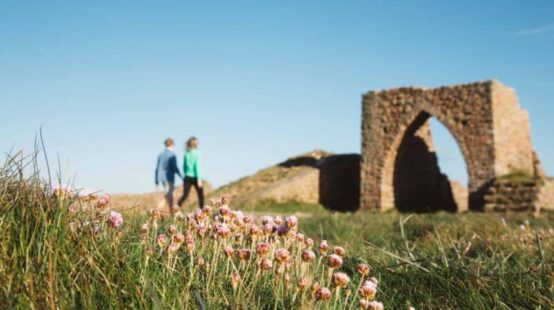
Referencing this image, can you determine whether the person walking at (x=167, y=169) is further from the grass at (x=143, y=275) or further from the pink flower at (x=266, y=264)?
the pink flower at (x=266, y=264)

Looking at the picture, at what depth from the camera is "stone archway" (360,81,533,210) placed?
18.8 m

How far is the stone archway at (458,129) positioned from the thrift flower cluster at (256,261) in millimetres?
16689

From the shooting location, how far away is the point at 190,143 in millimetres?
13211

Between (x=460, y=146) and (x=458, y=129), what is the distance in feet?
1.92

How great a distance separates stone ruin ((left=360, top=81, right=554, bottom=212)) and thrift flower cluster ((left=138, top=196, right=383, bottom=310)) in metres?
15.3

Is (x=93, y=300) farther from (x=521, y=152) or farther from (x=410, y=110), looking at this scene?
(x=521, y=152)

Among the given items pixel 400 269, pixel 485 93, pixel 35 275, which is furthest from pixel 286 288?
pixel 485 93

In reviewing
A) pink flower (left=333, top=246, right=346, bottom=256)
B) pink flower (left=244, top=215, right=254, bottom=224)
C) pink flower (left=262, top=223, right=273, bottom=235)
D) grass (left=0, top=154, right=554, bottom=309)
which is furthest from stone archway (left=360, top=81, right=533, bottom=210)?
pink flower (left=333, top=246, right=346, bottom=256)

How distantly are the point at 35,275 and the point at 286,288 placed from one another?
957 mm

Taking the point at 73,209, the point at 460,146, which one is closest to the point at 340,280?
the point at 73,209

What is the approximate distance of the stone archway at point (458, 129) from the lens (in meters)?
18.8

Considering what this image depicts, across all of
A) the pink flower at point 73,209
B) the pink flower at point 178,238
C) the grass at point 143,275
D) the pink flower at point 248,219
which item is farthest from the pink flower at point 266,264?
the pink flower at point 73,209

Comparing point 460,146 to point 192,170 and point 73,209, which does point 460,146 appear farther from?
point 73,209

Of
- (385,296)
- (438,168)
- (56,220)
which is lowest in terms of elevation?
(385,296)
